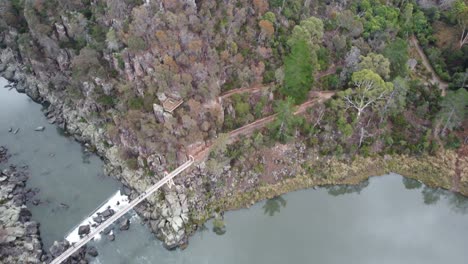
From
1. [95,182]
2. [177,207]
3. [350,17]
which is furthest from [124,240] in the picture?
[350,17]

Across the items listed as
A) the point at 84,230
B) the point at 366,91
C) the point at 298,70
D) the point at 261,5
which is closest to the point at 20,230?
the point at 84,230

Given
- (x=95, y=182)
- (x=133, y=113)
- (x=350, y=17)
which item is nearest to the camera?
(x=133, y=113)

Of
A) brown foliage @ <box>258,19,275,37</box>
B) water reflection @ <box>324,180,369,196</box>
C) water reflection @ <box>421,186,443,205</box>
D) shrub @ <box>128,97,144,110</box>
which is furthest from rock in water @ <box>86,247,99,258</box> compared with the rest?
water reflection @ <box>421,186,443,205</box>

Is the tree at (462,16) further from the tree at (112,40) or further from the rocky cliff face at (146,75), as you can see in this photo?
the tree at (112,40)

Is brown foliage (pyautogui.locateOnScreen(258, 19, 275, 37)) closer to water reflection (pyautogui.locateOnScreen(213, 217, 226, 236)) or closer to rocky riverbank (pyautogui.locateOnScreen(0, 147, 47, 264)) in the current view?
water reflection (pyautogui.locateOnScreen(213, 217, 226, 236))

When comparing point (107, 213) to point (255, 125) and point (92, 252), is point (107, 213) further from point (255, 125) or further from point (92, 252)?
point (255, 125)

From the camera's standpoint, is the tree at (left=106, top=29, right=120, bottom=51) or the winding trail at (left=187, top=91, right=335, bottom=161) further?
the tree at (left=106, top=29, right=120, bottom=51)

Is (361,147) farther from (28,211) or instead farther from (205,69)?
(28,211)
